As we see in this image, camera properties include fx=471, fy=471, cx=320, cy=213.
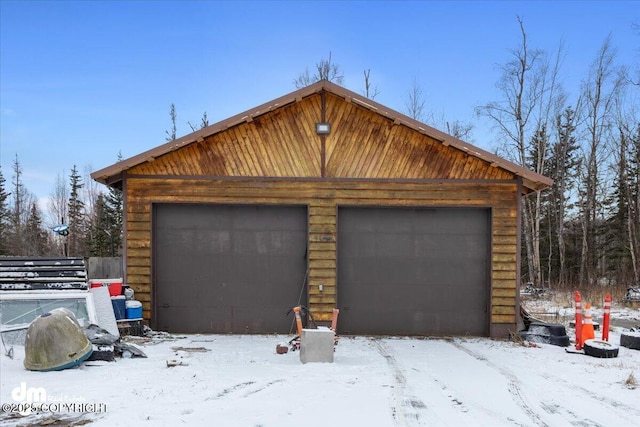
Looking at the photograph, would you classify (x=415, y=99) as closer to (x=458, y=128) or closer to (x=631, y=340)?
(x=458, y=128)

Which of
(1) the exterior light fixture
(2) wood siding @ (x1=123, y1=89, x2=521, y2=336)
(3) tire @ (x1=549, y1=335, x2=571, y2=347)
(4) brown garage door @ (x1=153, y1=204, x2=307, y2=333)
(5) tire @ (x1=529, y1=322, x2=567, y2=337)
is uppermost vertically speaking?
(1) the exterior light fixture

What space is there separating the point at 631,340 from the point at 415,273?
4.04 metres

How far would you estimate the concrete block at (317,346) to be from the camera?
271 inches

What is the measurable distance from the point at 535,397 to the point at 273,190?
589 cm

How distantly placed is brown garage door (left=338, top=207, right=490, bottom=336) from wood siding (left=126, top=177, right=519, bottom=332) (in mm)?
256

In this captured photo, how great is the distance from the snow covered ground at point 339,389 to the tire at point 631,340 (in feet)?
1.28

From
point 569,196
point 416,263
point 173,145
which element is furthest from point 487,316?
point 569,196

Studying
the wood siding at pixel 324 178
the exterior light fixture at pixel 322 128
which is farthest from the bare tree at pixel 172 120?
the exterior light fixture at pixel 322 128

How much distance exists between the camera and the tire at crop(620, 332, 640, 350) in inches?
337

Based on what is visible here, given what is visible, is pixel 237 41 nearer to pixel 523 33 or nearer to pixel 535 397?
pixel 523 33

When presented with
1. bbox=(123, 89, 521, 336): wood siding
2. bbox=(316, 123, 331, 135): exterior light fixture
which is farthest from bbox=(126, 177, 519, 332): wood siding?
bbox=(316, 123, 331, 135): exterior light fixture

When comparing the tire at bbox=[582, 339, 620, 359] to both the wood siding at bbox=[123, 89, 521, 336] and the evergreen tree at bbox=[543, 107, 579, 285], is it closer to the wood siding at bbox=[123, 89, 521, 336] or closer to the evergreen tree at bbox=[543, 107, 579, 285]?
the wood siding at bbox=[123, 89, 521, 336]

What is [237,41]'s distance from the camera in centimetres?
1745

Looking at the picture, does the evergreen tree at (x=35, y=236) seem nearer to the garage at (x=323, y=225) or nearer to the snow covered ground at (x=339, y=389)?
the garage at (x=323, y=225)
